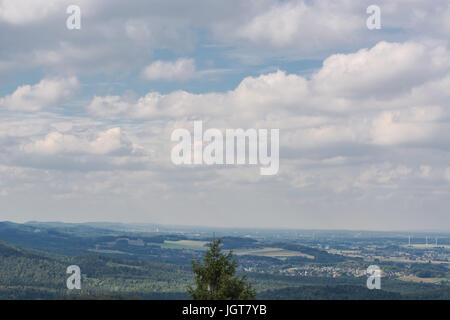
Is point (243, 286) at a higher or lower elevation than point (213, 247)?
lower
